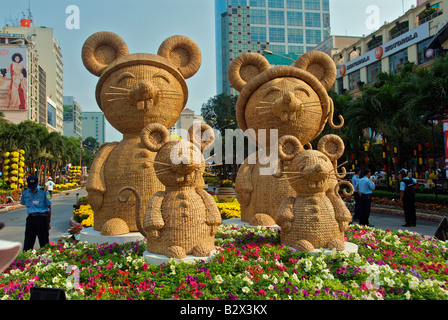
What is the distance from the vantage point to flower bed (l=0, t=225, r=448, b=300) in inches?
121

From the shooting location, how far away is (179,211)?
3.96 metres

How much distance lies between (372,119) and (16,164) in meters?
19.1

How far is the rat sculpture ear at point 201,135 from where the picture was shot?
15.3 ft

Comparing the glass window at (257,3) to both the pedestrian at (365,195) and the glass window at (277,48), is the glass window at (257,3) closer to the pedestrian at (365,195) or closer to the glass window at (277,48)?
the glass window at (277,48)

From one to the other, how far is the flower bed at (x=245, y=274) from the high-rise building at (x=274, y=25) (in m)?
53.6

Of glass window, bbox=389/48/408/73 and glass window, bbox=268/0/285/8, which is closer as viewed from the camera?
glass window, bbox=389/48/408/73

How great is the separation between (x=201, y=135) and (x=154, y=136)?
0.73m

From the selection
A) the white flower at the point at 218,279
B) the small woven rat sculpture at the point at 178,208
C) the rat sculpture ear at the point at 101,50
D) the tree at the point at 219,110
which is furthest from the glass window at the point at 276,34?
the white flower at the point at 218,279

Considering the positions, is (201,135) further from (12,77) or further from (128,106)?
(12,77)

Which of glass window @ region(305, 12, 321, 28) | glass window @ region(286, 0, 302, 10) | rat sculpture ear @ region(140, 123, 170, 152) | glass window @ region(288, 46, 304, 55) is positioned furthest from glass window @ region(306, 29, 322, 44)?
rat sculpture ear @ region(140, 123, 170, 152)

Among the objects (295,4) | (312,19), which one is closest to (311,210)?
(295,4)

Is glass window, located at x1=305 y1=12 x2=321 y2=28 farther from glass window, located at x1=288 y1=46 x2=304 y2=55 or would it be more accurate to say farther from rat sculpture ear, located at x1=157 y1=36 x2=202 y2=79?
rat sculpture ear, located at x1=157 y1=36 x2=202 y2=79

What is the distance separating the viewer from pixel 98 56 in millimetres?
5934

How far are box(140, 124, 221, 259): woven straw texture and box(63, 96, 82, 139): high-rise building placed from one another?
89.8 m
